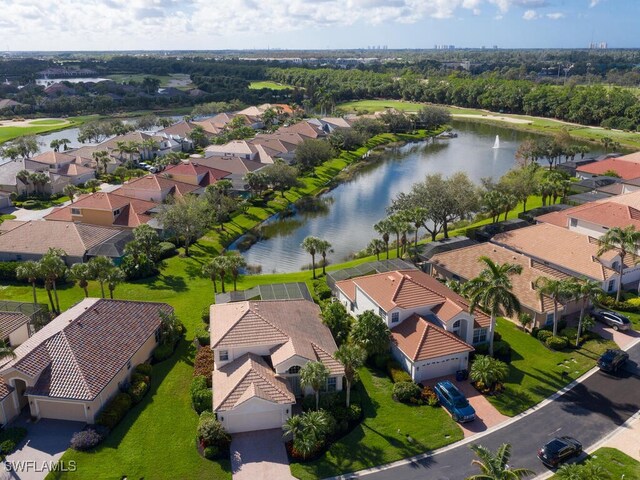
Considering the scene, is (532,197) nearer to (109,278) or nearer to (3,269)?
(109,278)

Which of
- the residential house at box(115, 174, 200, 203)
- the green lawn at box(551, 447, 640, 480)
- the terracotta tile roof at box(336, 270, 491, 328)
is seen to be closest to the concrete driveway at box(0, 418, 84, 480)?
the terracotta tile roof at box(336, 270, 491, 328)

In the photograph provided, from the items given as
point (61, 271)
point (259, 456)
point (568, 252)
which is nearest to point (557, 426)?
point (259, 456)

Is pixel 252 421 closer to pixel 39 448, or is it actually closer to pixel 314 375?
pixel 314 375

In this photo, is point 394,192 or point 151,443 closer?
point 151,443

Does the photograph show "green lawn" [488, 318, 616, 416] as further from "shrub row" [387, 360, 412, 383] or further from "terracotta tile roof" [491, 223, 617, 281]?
"terracotta tile roof" [491, 223, 617, 281]

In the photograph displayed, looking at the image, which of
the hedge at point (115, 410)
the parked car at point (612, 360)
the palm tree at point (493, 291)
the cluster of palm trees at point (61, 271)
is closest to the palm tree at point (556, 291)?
the palm tree at point (493, 291)

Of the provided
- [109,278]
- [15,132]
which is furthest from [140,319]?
[15,132]
